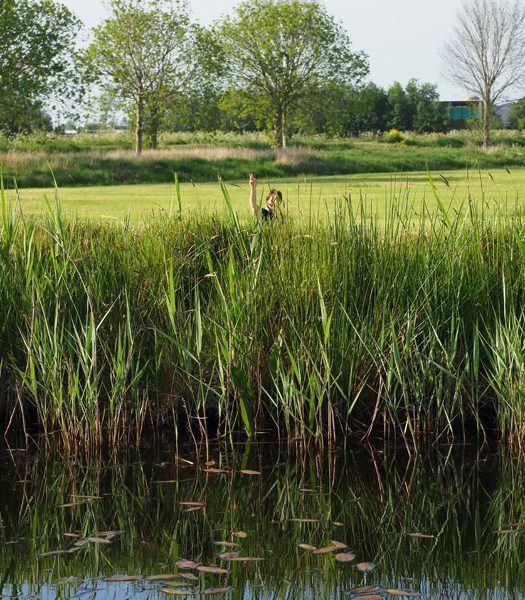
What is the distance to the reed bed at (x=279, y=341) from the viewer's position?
4945mm

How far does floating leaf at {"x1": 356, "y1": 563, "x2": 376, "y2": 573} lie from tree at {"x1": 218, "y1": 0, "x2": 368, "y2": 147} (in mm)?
37855

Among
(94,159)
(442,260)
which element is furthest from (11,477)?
(94,159)

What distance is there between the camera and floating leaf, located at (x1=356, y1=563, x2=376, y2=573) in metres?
3.59

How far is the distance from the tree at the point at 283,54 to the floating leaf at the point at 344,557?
37738 millimetres

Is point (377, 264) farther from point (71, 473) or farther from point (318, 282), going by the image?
point (71, 473)

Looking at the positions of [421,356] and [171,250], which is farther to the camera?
[171,250]

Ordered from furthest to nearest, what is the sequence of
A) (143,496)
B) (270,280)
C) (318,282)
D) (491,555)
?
(270,280)
(318,282)
(143,496)
(491,555)

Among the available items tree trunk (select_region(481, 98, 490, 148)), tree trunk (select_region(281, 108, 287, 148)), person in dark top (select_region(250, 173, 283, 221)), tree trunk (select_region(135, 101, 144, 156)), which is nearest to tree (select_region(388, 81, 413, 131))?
tree trunk (select_region(481, 98, 490, 148))

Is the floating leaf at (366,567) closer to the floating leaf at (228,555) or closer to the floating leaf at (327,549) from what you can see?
the floating leaf at (327,549)

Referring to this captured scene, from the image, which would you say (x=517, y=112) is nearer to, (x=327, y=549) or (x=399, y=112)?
(x=399, y=112)

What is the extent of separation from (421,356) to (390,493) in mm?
967

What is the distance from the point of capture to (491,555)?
378 centimetres

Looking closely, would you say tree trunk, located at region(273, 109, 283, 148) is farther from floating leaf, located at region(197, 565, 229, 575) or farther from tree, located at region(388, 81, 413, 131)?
floating leaf, located at region(197, 565, 229, 575)

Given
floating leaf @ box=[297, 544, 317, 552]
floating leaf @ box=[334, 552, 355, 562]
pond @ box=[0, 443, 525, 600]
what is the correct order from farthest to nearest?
floating leaf @ box=[297, 544, 317, 552]
floating leaf @ box=[334, 552, 355, 562]
pond @ box=[0, 443, 525, 600]
